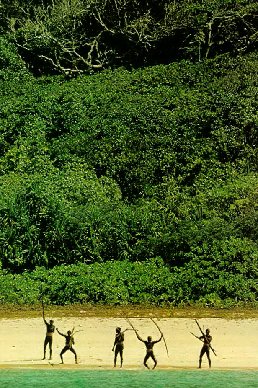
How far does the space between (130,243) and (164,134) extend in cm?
601

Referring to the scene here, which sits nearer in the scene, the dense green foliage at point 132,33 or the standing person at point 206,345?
the standing person at point 206,345

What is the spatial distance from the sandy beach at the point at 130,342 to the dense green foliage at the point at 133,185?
5.27 ft

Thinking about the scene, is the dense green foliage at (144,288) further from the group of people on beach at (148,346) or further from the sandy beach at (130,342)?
the group of people on beach at (148,346)

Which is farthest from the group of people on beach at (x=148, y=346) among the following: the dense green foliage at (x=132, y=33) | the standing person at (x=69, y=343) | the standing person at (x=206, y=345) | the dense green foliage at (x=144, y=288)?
the dense green foliage at (x=132, y=33)

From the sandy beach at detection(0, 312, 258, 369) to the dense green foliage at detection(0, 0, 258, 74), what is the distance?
17431mm

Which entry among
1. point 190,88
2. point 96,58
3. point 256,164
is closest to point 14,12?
point 96,58

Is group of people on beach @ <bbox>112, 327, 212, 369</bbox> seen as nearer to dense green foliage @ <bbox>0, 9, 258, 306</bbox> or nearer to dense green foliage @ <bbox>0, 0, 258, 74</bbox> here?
dense green foliage @ <bbox>0, 9, 258, 306</bbox>

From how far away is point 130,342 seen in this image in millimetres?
16953

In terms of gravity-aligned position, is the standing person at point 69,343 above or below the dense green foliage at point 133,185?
below

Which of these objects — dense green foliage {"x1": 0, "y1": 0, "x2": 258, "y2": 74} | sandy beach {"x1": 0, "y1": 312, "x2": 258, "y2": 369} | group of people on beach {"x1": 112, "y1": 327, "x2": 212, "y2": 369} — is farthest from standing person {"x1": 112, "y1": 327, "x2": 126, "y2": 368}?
dense green foliage {"x1": 0, "y1": 0, "x2": 258, "y2": 74}

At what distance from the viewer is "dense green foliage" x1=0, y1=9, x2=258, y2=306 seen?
20.6 m

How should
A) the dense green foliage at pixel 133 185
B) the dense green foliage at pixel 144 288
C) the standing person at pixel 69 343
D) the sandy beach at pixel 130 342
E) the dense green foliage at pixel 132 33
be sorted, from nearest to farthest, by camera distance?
the standing person at pixel 69 343 < the sandy beach at pixel 130 342 < the dense green foliage at pixel 144 288 < the dense green foliage at pixel 133 185 < the dense green foliage at pixel 132 33

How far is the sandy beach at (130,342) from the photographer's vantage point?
603 inches

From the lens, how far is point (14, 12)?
38406mm
